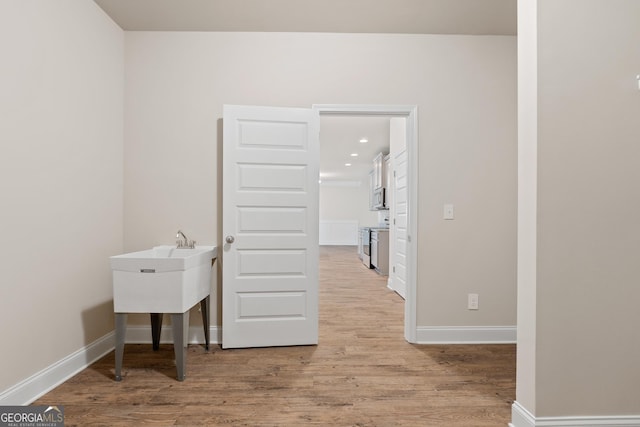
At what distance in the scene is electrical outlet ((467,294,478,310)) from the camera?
2883 millimetres

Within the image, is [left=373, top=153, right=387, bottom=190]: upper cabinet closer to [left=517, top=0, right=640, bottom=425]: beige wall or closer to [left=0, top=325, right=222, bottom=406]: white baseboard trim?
[left=0, top=325, right=222, bottom=406]: white baseboard trim

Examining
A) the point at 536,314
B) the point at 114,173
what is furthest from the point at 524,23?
the point at 114,173

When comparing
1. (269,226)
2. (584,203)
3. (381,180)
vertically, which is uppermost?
(381,180)

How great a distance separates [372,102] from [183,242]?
1978mm

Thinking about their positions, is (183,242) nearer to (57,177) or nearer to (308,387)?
(57,177)

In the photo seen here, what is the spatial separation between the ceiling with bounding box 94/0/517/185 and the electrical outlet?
2234 mm

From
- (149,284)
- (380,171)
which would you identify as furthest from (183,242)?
(380,171)

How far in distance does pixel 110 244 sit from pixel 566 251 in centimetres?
301

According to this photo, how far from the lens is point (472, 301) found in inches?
113

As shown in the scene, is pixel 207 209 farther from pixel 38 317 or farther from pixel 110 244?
pixel 38 317

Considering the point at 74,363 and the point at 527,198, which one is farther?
the point at 74,363

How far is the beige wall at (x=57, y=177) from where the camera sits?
180cm

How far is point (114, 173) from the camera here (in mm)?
2721

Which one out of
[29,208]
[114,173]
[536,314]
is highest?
[114,173]
